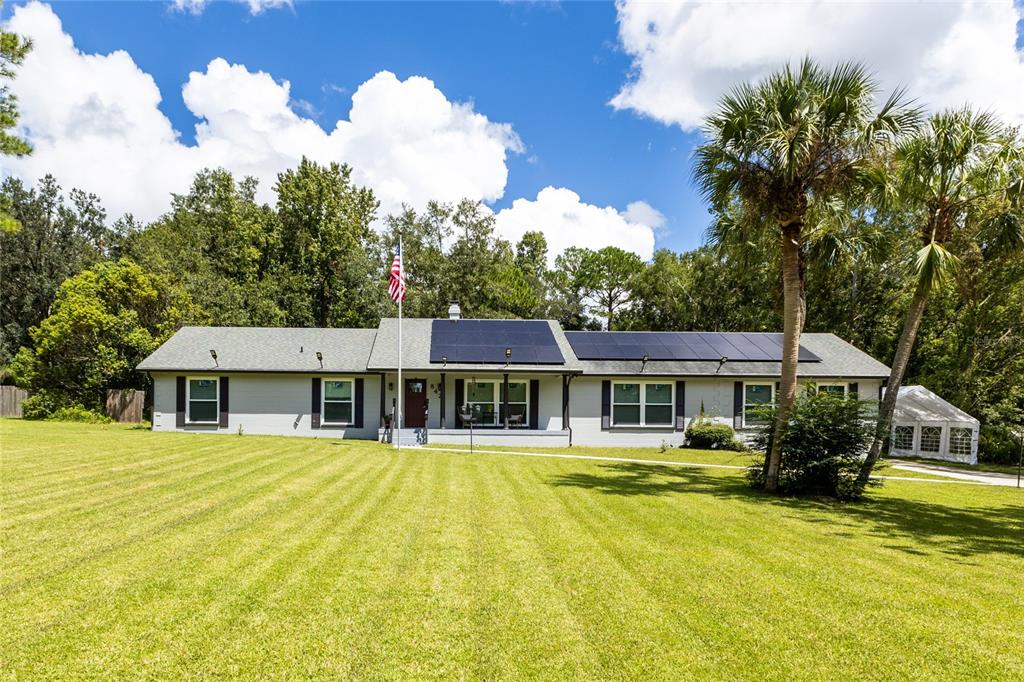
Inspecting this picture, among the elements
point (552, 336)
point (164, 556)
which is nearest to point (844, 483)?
point (164, 556)

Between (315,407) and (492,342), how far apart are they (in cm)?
662

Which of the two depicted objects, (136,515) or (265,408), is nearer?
(136,515)

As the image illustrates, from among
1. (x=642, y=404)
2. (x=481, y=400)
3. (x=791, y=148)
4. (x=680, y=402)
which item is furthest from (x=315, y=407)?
(x=791, y=148)

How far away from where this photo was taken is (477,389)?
63.0 feet

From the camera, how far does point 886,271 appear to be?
88.6 ft

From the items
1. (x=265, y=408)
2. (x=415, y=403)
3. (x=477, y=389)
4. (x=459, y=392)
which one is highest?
(x=477, y=389)

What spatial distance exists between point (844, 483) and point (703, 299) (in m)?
25.9

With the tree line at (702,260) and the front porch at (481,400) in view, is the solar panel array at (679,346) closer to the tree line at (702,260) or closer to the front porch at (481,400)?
the front porch at (481,400)

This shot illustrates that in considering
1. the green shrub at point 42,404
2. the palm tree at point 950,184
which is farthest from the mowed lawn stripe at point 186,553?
the green shrub at point 42,404

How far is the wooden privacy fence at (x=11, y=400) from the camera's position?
23.1m

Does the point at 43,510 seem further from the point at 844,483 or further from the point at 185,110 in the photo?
the point at 185,110

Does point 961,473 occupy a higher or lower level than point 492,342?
lower

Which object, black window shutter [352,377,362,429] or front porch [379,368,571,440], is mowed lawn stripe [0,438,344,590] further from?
black window shutter [352,377,362,429]

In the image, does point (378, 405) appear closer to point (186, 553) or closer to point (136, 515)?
point (136, 515)
